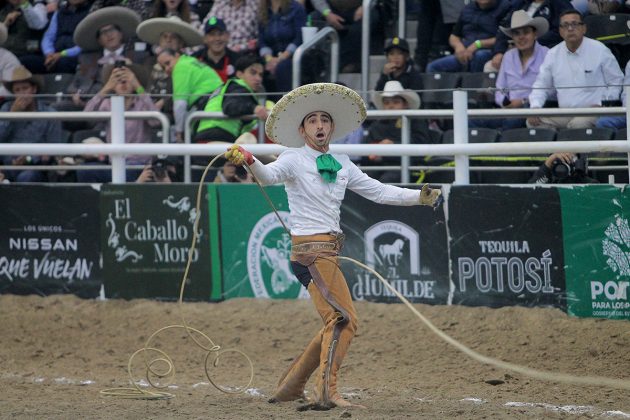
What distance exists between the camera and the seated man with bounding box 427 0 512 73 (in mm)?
10883

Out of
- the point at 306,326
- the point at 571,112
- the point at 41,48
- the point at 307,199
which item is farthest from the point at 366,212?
the point at 41,48

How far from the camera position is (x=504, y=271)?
898 cm

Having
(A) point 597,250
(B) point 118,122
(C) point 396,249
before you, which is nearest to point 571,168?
(A) point 597,250

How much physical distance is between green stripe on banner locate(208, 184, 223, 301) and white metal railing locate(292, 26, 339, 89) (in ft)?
4.89

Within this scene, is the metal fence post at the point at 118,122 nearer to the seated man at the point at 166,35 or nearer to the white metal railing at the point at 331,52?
the seated man at the point at 166,35

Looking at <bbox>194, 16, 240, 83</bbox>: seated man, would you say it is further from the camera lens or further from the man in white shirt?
the camera lens

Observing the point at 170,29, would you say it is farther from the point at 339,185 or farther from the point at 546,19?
the point at 339,185

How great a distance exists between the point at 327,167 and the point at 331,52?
4.91m

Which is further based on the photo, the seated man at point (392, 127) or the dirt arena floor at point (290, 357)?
the seated man at point (392, 127)

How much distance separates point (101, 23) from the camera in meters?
12.5

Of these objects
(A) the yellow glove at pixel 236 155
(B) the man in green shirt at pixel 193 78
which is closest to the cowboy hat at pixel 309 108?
(A) the yellow glove at pixel 236 155

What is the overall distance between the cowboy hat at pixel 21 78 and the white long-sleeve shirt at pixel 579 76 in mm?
5400

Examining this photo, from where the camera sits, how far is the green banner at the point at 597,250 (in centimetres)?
848

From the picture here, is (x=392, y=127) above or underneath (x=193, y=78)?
underneath
